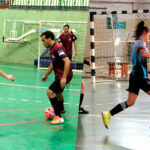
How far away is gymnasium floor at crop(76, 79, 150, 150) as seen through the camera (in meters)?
3.38

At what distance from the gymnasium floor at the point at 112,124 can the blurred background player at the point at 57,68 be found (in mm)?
300

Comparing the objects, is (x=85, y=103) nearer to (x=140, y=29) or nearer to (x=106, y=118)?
(x=106, y=118)

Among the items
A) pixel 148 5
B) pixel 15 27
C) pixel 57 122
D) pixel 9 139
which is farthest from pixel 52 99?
pixel 15 27

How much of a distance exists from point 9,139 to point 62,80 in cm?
81

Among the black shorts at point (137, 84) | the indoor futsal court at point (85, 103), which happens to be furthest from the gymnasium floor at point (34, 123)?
the black shorts at point (137, 84)

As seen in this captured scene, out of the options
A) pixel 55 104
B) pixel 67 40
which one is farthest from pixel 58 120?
pixel 67 40

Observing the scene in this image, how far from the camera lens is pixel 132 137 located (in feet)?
11.8

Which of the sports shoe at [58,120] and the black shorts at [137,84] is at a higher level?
the black shorts at [137,84]

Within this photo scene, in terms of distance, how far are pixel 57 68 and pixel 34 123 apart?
657 millimetres

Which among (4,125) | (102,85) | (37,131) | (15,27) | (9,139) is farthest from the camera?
(15,27)

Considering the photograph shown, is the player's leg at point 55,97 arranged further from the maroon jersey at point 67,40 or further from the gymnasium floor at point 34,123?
the maroon jersey at point 67,40

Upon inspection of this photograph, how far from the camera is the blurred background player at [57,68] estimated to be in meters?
3.95

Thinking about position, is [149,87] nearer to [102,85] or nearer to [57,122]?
[57,122]

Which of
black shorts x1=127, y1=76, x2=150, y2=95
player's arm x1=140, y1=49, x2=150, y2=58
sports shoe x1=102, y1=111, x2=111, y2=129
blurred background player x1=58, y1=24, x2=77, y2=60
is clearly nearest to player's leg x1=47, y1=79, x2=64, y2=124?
sports shoe x1=102, y1=111, x2=111, y2=129
